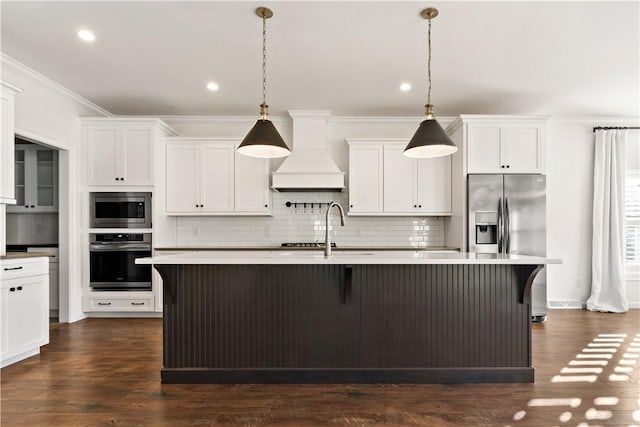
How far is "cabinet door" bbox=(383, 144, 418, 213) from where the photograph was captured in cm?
535

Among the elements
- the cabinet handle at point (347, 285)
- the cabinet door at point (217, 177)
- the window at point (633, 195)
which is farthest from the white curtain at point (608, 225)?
the cabinet door at point (217, 177)

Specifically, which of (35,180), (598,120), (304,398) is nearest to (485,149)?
(598,120)

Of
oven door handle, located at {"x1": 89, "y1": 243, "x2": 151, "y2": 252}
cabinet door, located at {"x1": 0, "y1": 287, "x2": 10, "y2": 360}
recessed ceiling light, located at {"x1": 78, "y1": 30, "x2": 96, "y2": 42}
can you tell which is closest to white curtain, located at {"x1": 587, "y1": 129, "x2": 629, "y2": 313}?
oven door handle, located at {"x1": 89, "y1": 243, "x2": 151, "y2": 252}

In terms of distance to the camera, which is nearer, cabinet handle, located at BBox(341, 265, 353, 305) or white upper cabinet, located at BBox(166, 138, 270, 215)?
→ cabinet handle, located at BBox(341, 265, 353, 305)

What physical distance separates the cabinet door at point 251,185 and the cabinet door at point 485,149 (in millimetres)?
2638

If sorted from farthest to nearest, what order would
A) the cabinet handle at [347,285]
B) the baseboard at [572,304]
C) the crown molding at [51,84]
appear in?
the baseboard at [572,304]
the crown molding at [51,84]
the cabinet handle at [347,285]

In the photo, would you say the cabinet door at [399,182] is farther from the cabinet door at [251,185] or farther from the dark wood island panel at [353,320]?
the dark wood island panel at [353,320]

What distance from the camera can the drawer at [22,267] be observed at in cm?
319

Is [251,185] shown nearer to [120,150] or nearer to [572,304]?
[120,150]

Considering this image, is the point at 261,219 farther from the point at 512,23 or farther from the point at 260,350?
the point at 512,23

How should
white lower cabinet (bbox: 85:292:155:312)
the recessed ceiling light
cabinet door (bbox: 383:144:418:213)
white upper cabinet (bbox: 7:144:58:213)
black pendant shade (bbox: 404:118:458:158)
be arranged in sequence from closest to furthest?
black pendant shade (bbox: 404:118:458:158)
the recessed ceiling light
white lower cabinet (bbox: 85:292:155:312)
white upper cabinet (bbox: 7:144:58:213)
cabinet door (bbox: 383:144:418:213)

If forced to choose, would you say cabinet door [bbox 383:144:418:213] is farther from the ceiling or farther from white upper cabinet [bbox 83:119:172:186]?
white upper cabinet [bbox 83:119:172:186]

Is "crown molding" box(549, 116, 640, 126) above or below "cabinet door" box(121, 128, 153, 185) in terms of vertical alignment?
above

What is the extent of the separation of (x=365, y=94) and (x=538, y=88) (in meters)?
1.97
